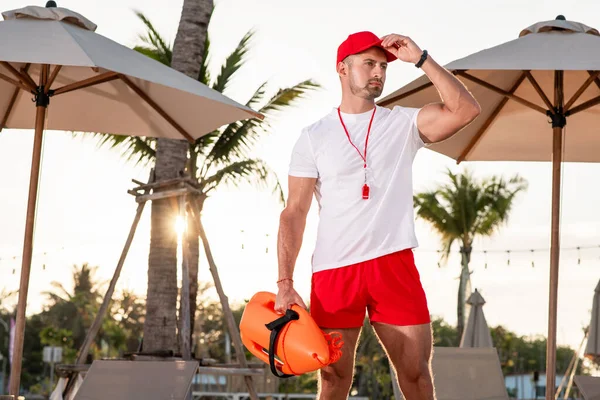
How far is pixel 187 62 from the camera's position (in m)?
13.0


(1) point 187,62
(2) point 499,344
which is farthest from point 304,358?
(2) point 499,344

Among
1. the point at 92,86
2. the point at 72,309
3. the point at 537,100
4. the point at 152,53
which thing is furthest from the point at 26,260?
the point at 72,309

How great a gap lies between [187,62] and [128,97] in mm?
5132

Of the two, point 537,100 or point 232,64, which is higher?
point 232,64

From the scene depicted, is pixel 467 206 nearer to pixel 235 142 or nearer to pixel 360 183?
pixel 235 142

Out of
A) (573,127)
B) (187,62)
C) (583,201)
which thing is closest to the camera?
(573,127)

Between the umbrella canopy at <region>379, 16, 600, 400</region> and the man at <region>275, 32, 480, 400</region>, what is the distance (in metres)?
2.06

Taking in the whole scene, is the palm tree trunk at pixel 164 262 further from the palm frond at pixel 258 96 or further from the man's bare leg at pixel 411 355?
the man's bare leg at pixel 411 355

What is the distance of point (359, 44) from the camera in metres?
3.96

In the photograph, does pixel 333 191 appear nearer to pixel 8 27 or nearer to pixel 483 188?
pixel 8 27

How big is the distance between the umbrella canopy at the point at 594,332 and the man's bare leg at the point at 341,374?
10878 millimetres

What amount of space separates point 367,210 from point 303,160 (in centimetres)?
39

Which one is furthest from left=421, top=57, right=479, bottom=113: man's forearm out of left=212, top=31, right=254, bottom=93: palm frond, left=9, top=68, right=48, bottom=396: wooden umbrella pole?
left=212, top=31, right=254, bottom=93: palm frond

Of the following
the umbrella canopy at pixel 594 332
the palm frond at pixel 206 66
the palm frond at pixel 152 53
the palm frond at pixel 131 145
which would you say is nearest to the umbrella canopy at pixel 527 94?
the umbrella canopy at pixel 594 332
